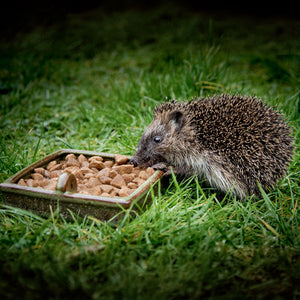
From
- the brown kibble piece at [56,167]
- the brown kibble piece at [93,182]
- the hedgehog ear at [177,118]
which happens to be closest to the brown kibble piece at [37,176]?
the brown kibble piece at [56,167]

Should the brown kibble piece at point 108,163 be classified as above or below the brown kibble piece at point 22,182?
below

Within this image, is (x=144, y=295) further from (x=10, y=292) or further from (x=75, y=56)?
(x=75, y=56)

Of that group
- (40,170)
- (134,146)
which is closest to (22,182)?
(40,170)

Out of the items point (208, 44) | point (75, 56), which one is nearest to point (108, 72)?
point (75, 56)

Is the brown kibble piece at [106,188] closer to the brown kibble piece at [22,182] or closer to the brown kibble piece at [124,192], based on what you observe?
the brown kibble piece at [124,192]

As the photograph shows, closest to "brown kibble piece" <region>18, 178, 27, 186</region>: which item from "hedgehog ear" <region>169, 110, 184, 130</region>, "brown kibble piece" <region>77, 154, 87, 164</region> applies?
"brown kibble piece" <region>77, 154, 87, 164</region>

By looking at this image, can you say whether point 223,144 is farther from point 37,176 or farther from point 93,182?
point 37,176
